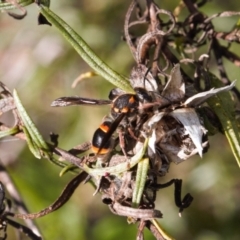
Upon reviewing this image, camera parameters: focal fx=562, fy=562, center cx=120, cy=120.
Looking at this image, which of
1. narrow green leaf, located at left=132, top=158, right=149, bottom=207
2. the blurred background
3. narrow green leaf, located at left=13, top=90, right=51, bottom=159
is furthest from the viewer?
the blurred background

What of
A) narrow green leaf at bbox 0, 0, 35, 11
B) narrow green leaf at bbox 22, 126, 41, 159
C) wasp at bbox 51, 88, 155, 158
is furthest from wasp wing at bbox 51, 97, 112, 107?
narrow green leaf at bbox 0, 0, 35, 11

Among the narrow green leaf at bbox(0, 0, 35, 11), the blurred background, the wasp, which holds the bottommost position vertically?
the blurred background

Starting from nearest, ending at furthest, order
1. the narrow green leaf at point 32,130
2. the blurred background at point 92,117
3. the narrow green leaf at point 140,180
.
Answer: the narrow green leaf at point 140,180 < the narrow green leaf at point 32,130 < the blurred background at point 92,117

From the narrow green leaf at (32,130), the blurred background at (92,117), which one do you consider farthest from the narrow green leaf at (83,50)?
the blurred background at (92,117)

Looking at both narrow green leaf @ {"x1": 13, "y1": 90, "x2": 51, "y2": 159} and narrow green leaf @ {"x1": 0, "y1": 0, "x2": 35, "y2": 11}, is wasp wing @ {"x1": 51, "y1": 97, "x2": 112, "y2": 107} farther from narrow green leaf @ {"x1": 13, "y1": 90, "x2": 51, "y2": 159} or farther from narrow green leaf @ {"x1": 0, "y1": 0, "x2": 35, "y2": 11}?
narrow green leaf @ {"x1": 0, "y1": 0, "x2": 35, "y2": 11}

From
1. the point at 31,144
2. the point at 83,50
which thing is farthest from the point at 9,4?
the point at 31,144

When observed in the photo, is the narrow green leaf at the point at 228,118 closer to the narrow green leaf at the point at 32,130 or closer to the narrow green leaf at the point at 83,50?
the narrow green leaf at the point at 83,50
